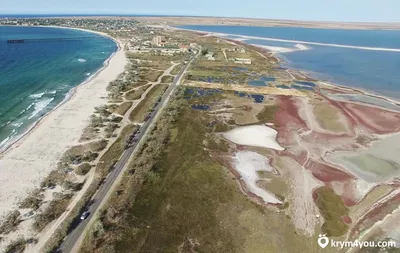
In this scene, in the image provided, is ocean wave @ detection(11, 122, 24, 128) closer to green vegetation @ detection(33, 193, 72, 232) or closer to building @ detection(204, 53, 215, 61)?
green vegetation @ detection(33, 193, 72, 232)

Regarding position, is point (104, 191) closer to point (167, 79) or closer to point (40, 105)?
point (40, 105)

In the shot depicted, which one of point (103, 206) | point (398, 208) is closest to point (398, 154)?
point (398, 208)

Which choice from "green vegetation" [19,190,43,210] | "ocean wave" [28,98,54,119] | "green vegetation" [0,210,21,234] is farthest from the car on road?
"ocean wave" [28,98,54,119]

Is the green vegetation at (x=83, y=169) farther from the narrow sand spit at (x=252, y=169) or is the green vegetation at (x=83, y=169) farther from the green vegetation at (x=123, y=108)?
the narrow sand spit at (x=252, y=169)

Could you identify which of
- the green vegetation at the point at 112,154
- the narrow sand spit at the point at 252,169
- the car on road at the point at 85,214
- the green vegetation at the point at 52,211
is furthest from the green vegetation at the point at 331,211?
the green vegetation at the point at 52,211

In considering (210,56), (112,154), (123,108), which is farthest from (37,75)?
(210,56)
